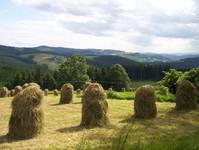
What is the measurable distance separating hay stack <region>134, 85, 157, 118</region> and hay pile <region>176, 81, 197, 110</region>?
11.5 feet

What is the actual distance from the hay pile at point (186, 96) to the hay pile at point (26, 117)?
11570mm

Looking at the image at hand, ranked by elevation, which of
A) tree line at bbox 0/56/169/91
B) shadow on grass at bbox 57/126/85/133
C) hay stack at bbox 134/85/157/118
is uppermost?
hay stack at bbox 134/85/157/118

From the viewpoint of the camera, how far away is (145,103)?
2388 cm

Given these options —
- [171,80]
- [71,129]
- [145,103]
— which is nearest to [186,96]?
[145,103]

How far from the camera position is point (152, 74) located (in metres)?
156

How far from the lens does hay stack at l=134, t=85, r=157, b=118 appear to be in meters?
23.7

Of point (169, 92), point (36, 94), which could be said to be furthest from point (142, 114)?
point (169, 92)

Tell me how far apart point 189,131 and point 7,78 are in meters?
126

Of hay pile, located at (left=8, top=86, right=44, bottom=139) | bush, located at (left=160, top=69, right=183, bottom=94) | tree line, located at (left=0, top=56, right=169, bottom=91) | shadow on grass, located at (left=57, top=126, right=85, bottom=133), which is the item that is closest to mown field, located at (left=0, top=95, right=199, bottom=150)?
shadow on grass, located at (left=57, top=126, right=85, bottom=133)

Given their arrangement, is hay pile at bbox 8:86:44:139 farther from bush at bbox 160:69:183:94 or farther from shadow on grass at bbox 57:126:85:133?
bush at bbox 160:69:183:94

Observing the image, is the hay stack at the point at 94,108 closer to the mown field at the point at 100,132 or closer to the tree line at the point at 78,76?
the mown field at the point at 100,132

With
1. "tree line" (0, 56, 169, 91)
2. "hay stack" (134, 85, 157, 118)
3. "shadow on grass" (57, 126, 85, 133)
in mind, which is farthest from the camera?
"tree line" (0, 56, 169, 91)

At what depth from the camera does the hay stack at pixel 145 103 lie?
2370 cm

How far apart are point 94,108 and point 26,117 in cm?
417
